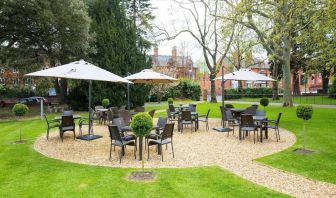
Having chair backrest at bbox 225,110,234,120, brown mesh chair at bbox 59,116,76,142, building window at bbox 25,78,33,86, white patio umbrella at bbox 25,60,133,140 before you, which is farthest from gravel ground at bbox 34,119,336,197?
building window at bbox 25,78,33,86

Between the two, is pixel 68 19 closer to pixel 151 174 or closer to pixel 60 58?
pixel 60 58

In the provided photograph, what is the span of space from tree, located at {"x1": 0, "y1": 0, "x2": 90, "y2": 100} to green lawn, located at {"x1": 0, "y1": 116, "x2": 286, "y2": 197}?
44.4ft

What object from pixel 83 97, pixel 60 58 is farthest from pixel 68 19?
pixel 83 97

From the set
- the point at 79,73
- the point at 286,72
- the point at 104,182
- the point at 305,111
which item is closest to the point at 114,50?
the point at 286,72

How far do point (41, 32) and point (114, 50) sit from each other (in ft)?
18.6

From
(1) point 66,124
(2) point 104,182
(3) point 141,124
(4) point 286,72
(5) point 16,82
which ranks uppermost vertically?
(4) point 286,72

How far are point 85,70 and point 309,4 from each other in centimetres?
1255

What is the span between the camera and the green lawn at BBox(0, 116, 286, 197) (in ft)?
19.3

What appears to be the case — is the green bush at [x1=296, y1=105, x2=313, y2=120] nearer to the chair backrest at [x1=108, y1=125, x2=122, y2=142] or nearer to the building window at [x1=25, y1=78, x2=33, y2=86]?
the chair backrest at [x1=108, y1=125, x2=122, y2=142]

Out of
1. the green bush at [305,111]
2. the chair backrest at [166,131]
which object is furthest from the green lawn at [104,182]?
the green bush at [305,111]

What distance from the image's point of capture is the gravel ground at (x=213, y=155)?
21.3 feet

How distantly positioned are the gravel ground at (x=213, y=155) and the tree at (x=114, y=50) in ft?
39.0

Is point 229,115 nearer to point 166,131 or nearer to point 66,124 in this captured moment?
point 166,131

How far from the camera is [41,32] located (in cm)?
2169
